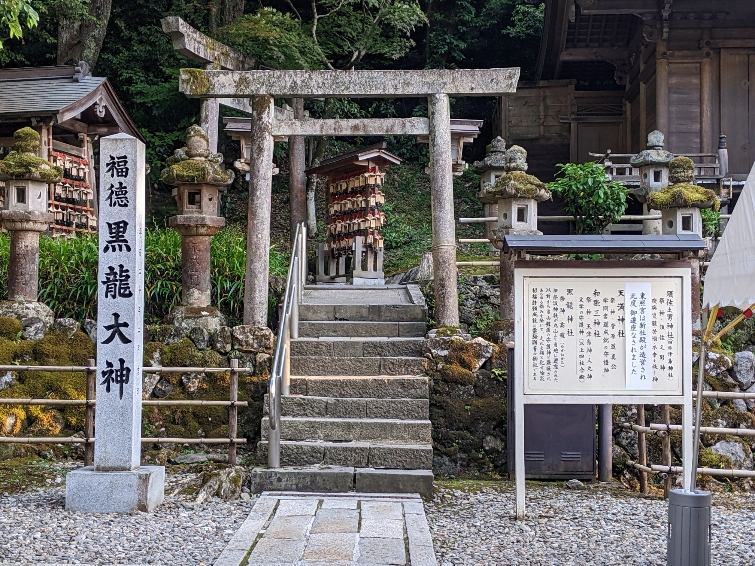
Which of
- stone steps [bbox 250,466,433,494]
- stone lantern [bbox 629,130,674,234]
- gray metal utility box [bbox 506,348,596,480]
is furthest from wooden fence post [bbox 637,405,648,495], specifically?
stone lantern [bbox 629,130,674,234]

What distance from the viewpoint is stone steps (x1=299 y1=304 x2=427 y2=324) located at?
1018 cm

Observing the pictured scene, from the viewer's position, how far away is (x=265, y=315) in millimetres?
9875

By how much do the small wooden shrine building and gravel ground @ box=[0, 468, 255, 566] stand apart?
8264mm

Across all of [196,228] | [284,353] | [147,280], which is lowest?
[284,353]

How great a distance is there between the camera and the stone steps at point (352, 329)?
32.4 feet

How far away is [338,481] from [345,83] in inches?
197

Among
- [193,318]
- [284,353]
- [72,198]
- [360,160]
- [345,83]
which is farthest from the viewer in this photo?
[72,198]

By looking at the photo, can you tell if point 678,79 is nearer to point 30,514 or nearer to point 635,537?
point 635,537

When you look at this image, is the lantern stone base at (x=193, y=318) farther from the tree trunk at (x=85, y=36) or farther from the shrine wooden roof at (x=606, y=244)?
the tree trunk at (x=85, y=36)

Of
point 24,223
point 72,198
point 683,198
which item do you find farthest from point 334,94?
point 72,198

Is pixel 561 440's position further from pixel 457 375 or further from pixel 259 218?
pixel 259 218

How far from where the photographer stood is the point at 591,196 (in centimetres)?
1127

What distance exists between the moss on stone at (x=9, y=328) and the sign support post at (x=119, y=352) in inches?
121

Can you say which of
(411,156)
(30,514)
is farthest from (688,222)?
(411,156)
